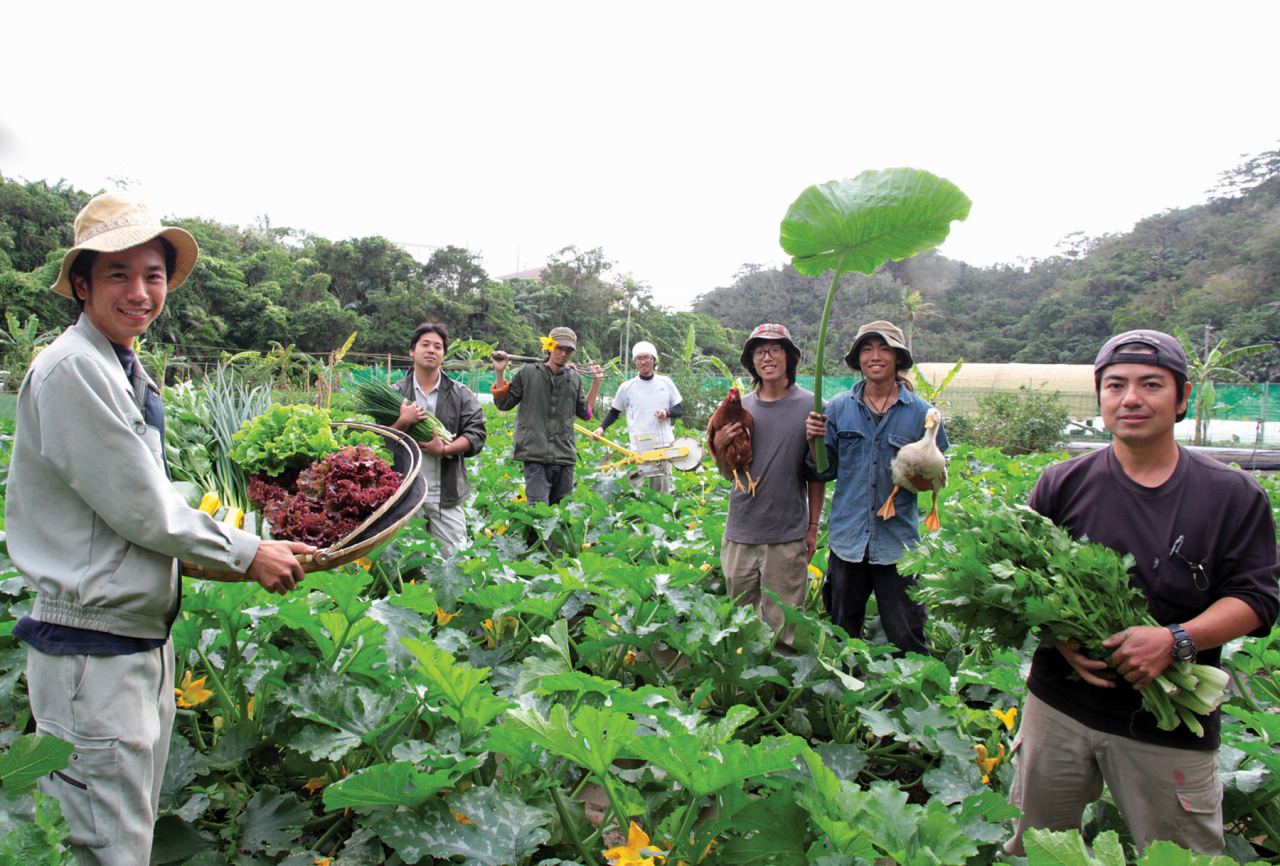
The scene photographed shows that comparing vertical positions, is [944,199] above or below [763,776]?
above

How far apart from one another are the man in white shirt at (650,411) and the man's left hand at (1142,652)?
5.86m

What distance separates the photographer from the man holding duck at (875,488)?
153 inches

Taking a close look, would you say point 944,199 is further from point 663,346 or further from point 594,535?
point 663,346

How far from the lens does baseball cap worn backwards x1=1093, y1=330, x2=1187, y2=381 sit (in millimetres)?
2127

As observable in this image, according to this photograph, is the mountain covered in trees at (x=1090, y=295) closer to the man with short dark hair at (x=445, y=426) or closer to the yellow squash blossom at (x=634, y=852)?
the man with short dark hair at (x=445, y=426)

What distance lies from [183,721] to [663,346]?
38.5 m

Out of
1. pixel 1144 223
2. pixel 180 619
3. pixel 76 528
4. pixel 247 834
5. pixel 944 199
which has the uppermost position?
pixel 1144 223

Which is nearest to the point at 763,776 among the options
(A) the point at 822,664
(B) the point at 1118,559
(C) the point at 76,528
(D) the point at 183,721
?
(B) the point at 1118,559

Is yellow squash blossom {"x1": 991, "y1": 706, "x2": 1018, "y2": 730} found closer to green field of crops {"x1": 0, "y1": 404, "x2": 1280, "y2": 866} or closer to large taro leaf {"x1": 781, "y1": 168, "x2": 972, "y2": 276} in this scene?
green field of crops {"x1": 0, "y1": 404, "x2": 1280, "y2": 866}

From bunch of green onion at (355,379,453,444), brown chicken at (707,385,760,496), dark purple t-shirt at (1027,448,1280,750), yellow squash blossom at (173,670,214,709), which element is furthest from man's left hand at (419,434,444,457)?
dark purple t-shirt at (1027,448,1280,750)

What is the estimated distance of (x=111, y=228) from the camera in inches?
77.2

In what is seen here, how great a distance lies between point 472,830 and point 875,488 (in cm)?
250

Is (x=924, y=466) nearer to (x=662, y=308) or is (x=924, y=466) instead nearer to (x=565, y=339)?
(x=565, y=339)

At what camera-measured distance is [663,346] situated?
41125mm
